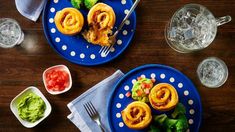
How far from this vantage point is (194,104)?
1.62 meters

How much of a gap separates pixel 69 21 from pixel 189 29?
0.48 meters

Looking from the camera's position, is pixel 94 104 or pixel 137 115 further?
pixel 94 104

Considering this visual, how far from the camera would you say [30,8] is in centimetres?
163

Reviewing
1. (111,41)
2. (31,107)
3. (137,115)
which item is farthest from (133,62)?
(31,107)

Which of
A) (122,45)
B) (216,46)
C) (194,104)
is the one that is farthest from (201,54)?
(122,45)

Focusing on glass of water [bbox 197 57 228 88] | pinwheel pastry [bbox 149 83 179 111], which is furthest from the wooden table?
pinwheel pastry [bbox 149 83 179 111]

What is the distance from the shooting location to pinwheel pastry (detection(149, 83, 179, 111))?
1.54m

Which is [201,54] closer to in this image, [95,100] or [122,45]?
[122,45]

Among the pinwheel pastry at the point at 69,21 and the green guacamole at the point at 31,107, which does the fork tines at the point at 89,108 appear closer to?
the green guacamole at the point at 31,107

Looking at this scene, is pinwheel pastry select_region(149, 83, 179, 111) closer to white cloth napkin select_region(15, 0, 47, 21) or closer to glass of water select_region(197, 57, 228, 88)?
glass of water select_region(197, 57, 228, 88)

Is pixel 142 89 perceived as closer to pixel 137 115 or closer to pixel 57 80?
pixel 137 115

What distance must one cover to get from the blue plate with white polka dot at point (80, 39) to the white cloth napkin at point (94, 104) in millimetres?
92

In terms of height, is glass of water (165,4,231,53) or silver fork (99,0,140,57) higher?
glass of water (165,4,231,53)

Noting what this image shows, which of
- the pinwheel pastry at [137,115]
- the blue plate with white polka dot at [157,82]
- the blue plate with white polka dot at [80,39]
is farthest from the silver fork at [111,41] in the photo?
the pinwheel pastry at [137,115]
